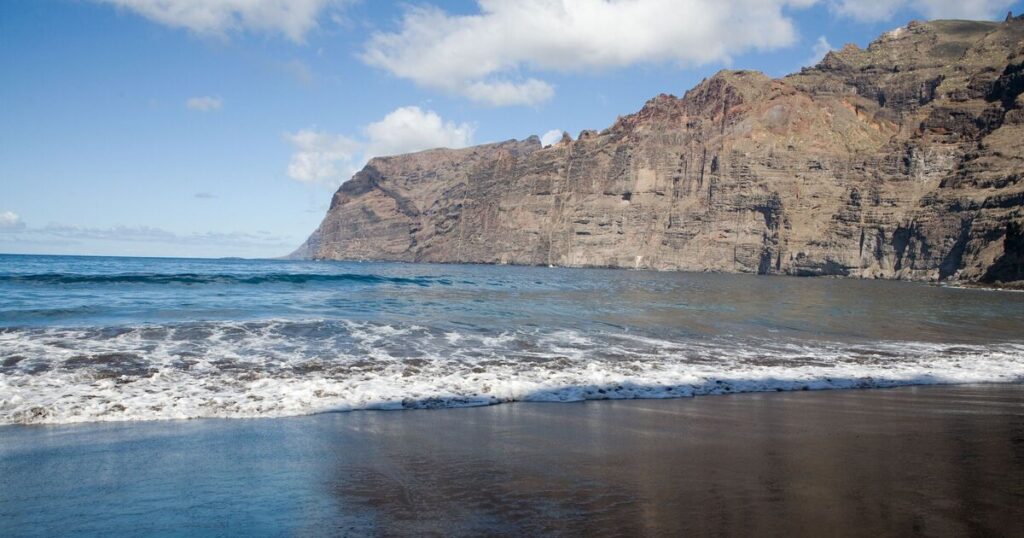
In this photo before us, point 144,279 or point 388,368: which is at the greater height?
point 144,279

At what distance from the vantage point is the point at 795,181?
144375 mm

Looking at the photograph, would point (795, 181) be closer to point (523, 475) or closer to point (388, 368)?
point (388, 368)

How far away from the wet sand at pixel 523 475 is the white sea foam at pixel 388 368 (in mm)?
845

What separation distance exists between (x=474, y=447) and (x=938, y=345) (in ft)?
55.0

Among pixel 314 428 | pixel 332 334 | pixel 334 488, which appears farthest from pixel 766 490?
pixel 332 334

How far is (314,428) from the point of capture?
8.34 metres

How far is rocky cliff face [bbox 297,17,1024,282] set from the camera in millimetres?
105000

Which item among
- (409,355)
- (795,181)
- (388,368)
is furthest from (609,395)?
(795,181)

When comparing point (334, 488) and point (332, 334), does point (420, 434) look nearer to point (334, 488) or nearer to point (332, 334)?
point (334, 488)

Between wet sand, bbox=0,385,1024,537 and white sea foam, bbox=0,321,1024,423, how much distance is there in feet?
2.77

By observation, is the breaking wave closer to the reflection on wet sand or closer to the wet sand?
the wet sand

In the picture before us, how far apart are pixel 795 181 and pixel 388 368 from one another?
14895 centimetres

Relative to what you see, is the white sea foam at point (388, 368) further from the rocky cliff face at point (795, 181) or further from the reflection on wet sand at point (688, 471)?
the rocky cliff face at point (795, 181)

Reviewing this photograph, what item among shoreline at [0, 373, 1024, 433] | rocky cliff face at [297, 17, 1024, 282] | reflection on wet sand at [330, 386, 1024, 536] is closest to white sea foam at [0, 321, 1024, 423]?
shoreline at [0, 373, 1024, 433]
